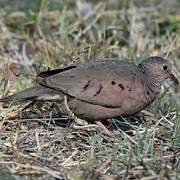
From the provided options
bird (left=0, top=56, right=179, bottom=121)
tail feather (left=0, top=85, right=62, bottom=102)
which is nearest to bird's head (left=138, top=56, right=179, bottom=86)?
bird (left=0, top=56, right=179, bottom=121)

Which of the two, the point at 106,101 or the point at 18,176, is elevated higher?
the point at 106,101

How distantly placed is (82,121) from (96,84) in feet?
1.76

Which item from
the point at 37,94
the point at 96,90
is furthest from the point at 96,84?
the point at 37,94

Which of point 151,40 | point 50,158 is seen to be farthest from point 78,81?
point 151,40

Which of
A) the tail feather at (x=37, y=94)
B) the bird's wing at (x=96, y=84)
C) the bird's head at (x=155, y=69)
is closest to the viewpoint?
the bird's wing at (x=96, y=84)

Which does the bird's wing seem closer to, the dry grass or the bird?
the bird

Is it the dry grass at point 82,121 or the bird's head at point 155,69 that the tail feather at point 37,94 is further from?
the bird's head at point 155,69

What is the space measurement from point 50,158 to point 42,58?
2.27 meters

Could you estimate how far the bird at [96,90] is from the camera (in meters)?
4.93

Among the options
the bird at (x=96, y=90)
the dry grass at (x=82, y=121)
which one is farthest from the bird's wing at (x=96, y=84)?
the dry grass at (x=82, y=121)

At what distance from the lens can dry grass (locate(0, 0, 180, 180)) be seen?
4418mm

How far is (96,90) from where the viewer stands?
4930 millimetres

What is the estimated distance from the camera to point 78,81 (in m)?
4.93

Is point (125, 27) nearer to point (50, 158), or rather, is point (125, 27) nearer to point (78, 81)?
point (78, 81)
